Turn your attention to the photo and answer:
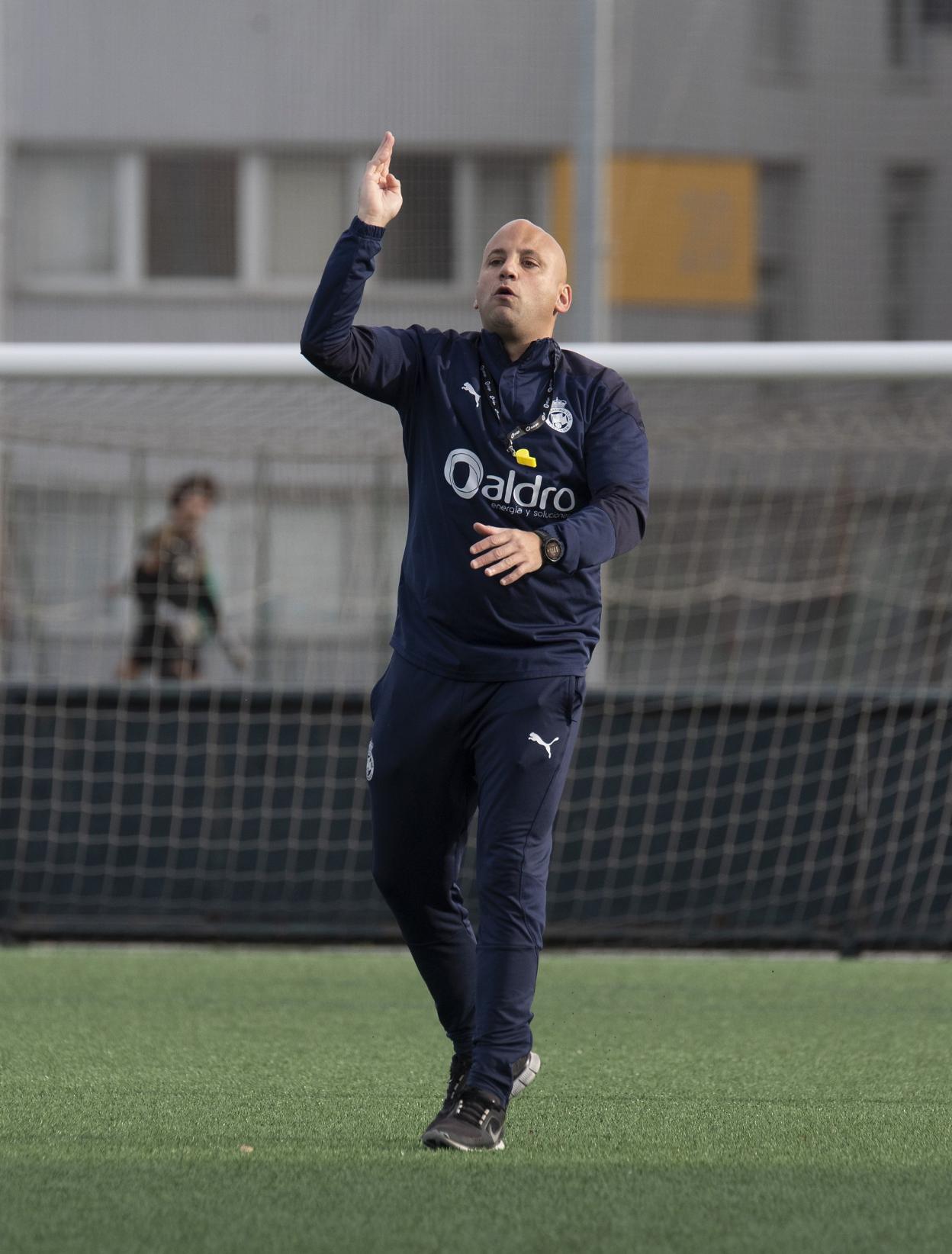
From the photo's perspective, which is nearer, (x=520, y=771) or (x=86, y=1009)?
(x=520, y=771)

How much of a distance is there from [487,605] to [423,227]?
9.07 m

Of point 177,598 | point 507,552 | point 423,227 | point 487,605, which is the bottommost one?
point 177,598

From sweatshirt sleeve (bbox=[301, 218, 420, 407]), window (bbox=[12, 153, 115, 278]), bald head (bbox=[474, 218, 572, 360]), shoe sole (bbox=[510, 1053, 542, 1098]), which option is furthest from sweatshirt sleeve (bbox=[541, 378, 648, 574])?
window (bbox=[12, 153, 115, 278])

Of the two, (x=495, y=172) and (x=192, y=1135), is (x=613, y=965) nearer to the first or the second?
(x=192, y=1135)

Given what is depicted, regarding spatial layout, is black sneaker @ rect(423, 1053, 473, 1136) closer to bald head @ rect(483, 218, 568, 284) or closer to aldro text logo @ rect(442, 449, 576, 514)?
aldro text logo @ rect(442, 449, 576, 514)

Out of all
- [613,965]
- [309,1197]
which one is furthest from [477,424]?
[613,965]

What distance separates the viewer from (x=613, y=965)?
6.88 metres

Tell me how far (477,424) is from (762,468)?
21.3 feet

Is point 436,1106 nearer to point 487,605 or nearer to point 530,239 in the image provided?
point 487,605

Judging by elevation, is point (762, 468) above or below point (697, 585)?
above

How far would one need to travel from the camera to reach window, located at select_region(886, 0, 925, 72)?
12289mm

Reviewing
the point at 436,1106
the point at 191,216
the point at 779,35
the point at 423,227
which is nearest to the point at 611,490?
the point at 436,1106

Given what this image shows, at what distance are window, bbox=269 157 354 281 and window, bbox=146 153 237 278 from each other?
37cm

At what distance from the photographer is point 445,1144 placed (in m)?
3.54
